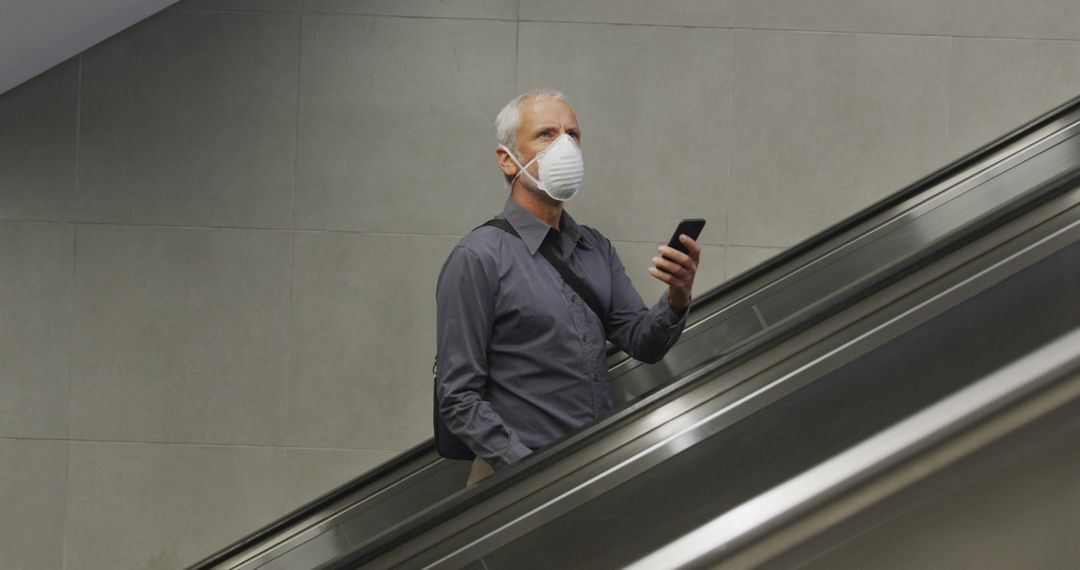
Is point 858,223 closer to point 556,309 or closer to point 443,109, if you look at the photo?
point 556,309

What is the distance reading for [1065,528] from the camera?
37.4 inches

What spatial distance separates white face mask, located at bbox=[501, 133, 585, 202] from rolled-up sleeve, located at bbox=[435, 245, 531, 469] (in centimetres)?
26

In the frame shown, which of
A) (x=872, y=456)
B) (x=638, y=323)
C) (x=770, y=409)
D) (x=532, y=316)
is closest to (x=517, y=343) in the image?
(x=532, y=316)

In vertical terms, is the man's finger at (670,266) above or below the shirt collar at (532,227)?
below

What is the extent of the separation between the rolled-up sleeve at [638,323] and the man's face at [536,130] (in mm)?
309

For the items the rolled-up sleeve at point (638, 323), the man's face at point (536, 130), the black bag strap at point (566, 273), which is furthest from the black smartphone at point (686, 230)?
the man's face at point (536, 130)

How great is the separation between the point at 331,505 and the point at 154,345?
1.45 meters

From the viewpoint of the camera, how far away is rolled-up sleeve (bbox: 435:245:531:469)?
1.86m

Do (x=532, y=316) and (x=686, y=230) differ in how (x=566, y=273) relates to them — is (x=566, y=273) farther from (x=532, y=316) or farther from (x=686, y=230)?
(x=686, y=230)

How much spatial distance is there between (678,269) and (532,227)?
Answer: 1.15 feet

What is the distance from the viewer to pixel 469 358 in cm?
190

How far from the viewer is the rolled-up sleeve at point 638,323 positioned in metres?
2.05

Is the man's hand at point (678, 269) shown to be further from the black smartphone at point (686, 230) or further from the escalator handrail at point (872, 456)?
the escalator handrail at point (872, 456)

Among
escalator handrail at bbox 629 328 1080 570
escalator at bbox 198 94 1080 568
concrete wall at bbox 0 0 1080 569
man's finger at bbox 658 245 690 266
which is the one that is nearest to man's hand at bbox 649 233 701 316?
man's finger at bbox 658 245 690 266
